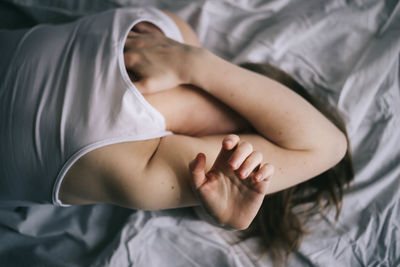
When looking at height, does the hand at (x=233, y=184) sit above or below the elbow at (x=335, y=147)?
above

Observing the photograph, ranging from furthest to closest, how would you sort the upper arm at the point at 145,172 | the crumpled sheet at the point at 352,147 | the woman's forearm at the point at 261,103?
the crumpled sheet at the point at 352,147, the woman's forearm at the point at 261,103, the upper arm at the point at 145,172

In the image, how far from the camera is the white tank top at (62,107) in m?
0.67

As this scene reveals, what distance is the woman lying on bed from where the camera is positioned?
2.00 ft

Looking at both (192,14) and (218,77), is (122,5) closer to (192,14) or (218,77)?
(192,14)

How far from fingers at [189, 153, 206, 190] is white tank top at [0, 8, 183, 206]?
18 centimetres

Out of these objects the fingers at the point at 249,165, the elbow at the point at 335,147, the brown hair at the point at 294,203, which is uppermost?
the fingers at the point at 249,165

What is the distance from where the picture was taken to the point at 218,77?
29.7 inches

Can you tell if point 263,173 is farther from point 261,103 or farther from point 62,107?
point 62,107

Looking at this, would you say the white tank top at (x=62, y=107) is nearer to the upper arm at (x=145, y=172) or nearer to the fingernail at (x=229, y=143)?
the upper arm at (x=145, y=172)

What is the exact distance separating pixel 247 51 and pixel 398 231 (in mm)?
717

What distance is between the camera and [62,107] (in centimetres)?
68

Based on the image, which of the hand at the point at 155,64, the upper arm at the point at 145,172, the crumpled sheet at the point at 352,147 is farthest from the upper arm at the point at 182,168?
the crumpled sheet at the point at 352,147

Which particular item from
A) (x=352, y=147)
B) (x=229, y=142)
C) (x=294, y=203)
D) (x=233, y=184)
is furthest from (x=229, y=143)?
→ (x=352, y=147)

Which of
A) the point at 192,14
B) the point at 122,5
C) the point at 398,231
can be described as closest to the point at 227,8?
the point at 192,14
